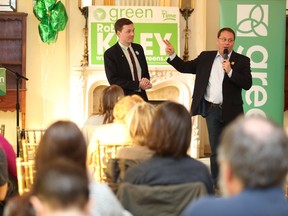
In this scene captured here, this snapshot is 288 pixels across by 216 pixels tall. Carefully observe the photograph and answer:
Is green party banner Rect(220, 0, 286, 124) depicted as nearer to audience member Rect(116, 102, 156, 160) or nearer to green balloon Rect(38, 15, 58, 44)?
green balloon Rect(38, 15, 58, 44)

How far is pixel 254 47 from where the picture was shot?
642cm

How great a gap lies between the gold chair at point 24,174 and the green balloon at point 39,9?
14.9 ft

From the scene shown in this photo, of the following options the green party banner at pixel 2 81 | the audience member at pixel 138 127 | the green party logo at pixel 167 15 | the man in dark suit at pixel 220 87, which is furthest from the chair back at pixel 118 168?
the green party logo at pixel 167 15

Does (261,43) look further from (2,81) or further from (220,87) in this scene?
(2,81)

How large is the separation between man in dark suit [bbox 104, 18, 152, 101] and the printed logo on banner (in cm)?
164

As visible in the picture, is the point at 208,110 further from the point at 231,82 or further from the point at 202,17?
the point at 202,17

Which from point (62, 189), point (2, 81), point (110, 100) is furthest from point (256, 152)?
point (2, 81)

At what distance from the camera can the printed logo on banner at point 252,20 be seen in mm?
6422

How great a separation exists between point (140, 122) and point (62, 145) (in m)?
0.70

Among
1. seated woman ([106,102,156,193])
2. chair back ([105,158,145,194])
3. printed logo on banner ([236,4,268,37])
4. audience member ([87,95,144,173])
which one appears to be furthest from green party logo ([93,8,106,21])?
chair back ([105,158,145,194])

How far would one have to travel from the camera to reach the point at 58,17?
7.21 metres

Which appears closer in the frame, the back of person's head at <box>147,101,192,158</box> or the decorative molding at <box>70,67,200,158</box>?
the back of person's head at <box>147,101,192,158</box>

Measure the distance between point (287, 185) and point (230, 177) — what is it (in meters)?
1.38

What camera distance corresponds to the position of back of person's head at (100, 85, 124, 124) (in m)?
3.94
